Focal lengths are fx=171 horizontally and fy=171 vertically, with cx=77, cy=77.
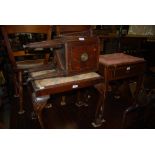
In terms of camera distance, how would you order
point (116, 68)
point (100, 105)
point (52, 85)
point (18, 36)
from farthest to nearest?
point (18, 36)
point (100, 105)
point (116, 68)
point (52, 85)

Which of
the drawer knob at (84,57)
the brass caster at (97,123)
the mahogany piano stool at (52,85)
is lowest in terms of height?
the brass caster at (97,123)

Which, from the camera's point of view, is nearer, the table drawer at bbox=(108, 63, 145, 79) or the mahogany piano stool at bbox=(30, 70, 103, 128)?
the mahogany piano stool at bbox=(30, 70, 103, 128)

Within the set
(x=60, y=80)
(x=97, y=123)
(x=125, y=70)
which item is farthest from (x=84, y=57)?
(x=97, y=123)

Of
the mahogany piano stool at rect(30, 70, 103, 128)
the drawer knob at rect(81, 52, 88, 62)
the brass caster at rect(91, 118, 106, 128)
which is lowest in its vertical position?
the brass caster at rect(91, 118, 106, 128)

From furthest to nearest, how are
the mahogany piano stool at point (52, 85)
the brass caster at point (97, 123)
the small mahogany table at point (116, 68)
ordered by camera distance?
the brass caster at point (97, 123), the small mahogany table at point (116, 68), the mahogany piano stool at point (52, 85)

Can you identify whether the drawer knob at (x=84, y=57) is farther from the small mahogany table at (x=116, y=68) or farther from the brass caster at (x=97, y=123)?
the brass caster at (x=97, y=123)

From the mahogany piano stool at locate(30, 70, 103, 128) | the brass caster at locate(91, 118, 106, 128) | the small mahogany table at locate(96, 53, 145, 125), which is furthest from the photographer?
the brass caster at locate(91, 118, 106, 128)

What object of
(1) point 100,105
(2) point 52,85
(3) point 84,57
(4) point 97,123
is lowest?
(4) point 97,123

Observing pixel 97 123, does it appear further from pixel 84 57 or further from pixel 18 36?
pixel 18 36

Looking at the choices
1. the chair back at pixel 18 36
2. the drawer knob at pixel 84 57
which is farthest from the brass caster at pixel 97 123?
the chair back at pixel 18 36

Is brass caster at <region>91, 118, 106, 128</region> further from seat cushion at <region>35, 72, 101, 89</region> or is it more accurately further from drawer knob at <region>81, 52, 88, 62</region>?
drawer knob at <region>81, 52, 88, 62</region>

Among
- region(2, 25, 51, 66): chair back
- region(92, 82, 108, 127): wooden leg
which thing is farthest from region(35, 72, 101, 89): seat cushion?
region(2, 25, 51, 66): chair back
